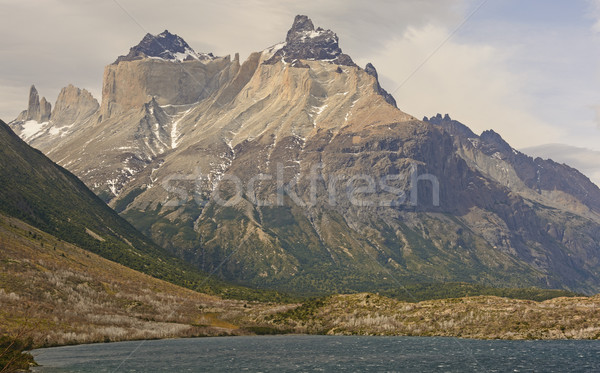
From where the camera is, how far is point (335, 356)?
143m

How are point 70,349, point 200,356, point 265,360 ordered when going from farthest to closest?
1. point 70,349
2. point 200,356
3. point 265,360

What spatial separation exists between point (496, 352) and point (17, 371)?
107m

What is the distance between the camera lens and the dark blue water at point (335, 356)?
4710 inches

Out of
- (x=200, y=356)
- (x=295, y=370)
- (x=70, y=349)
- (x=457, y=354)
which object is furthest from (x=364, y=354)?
(x=70, y=349)

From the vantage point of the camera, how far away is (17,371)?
365 feet

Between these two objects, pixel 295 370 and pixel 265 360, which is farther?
pixel 265 360

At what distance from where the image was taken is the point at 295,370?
11869 cm

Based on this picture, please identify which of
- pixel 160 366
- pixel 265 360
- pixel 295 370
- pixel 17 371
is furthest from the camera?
pixel 265 360

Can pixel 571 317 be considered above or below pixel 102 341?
above

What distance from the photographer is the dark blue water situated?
11962cm

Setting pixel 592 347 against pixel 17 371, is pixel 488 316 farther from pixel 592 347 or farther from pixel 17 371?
pixel 17 371

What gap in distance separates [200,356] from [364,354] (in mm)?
41673

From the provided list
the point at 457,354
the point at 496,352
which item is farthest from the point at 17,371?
the point at 496,352

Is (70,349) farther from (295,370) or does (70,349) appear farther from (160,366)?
(295,370)
